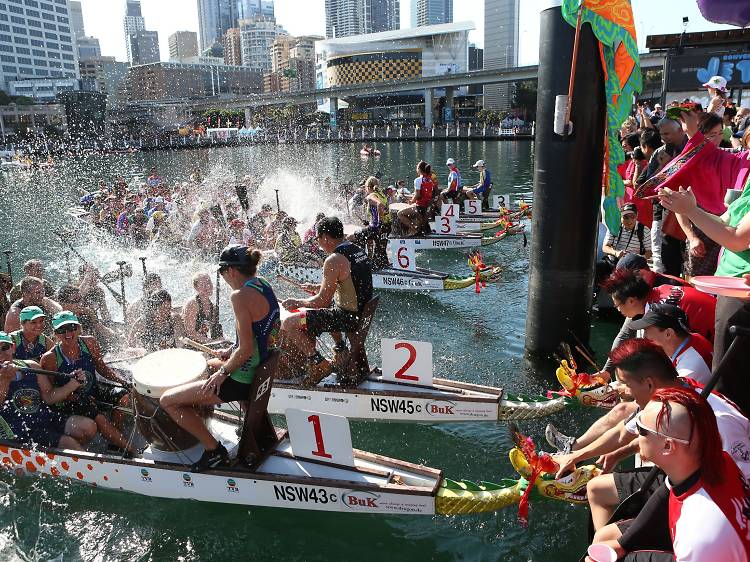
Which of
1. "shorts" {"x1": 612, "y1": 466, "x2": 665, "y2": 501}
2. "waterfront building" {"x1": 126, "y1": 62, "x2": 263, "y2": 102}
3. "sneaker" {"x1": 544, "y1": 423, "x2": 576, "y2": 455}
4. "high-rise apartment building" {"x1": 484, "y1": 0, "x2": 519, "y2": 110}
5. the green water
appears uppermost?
"high-rise apartment building" {"x1": 484, "y1": 0, "x2": 519, "y2": 110}

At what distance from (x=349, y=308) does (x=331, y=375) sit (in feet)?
3.67

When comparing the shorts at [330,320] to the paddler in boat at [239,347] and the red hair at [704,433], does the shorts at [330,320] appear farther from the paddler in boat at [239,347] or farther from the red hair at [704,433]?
the red hair at [704,433]

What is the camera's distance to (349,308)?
694cm

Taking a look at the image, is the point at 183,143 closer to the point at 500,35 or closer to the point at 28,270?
the point at 28,270

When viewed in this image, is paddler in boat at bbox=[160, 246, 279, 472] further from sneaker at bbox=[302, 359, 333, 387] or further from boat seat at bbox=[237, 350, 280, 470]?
sneaker at bbox=[302, 359, 333, 387]

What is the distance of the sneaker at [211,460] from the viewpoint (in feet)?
18.0

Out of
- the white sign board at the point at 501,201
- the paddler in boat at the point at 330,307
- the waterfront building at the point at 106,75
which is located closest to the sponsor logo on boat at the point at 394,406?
the paddler in boat at the point at 330,307

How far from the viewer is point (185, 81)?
160 meters

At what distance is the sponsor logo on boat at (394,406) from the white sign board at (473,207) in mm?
13425

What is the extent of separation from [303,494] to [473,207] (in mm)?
15486

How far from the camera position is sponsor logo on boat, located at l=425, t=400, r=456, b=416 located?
22.3ft

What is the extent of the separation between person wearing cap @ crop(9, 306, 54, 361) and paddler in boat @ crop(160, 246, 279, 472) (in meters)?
2.27

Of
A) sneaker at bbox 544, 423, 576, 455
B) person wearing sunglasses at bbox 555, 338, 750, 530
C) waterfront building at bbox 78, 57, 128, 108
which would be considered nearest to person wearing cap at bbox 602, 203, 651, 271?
sneaker at bbox 544, 423, 576, 455

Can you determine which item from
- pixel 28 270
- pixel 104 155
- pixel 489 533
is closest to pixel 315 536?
pixel 489 533
